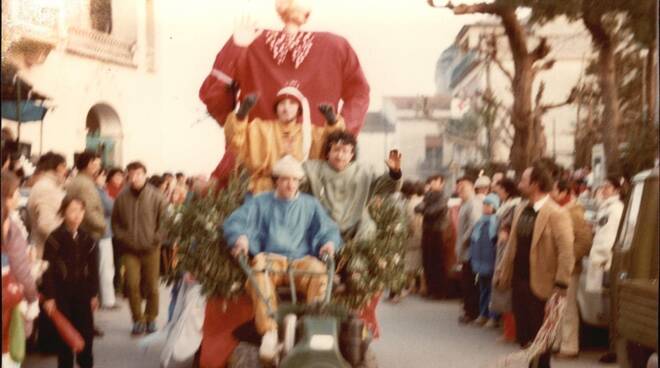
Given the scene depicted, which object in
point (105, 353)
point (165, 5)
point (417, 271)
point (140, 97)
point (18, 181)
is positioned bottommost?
point (105, 353)

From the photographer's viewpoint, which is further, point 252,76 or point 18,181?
point 252,76

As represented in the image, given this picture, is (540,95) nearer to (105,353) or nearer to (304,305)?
(304,305)

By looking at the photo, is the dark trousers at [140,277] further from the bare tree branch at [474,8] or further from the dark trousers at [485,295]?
the bare tree branch at [474,8]

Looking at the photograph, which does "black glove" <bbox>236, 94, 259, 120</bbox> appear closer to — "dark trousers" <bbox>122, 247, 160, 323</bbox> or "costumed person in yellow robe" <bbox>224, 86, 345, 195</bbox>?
"costumed person in yellow robe" <bbox>224, 86, 345, 195</bbox>

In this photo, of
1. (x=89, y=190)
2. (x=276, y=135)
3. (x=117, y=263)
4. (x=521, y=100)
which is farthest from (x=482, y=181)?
(x=89, y=190)

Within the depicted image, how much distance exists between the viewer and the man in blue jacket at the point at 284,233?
6.90 metres

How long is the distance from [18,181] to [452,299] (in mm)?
2737

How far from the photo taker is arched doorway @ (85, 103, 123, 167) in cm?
716

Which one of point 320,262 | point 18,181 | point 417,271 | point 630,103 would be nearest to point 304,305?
point 320,262

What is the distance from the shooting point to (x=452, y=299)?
26.4 ft

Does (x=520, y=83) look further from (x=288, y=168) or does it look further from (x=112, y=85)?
(x=112, y=85)

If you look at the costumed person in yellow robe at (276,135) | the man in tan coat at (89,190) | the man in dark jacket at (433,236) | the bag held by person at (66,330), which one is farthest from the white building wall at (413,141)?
the bag held by person at (66,330)

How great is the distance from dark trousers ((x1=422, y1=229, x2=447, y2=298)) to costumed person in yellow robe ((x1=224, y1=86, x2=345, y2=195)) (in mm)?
982

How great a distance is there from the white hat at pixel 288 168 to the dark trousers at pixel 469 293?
5.01ft
